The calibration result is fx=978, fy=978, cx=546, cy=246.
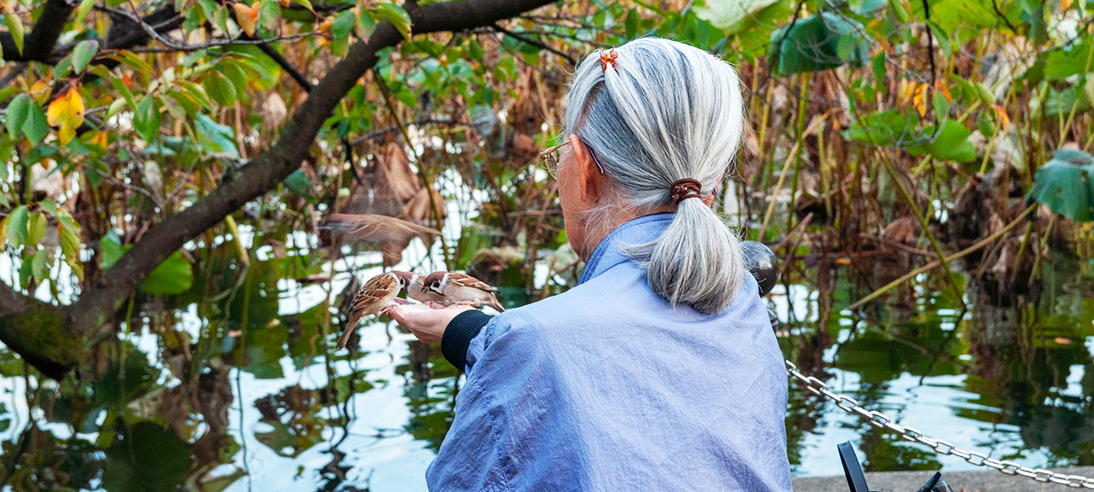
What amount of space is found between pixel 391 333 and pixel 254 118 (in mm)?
2110

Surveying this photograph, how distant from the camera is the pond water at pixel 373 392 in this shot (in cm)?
322

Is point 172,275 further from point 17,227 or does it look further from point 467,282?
point 467,282

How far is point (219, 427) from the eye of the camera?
3.58 metres

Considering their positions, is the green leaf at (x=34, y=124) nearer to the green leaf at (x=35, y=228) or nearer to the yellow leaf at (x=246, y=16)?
the green leaf at (x=35, y=228)

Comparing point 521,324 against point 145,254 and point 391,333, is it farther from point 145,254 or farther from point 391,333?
point 391,333

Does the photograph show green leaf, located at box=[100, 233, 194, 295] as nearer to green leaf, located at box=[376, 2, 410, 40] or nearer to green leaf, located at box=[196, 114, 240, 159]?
green leaf, located at box=[196, 114, 240, 159]

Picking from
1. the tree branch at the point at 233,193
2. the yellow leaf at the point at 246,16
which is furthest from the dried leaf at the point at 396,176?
the yellow leaf at the point at 246,16

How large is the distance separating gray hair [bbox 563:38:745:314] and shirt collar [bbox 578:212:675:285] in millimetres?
14

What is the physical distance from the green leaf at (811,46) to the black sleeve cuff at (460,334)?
2.19 metres

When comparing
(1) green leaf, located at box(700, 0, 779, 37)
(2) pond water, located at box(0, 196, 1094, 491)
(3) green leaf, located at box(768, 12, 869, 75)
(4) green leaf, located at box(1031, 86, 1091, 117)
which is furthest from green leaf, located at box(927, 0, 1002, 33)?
(4) green leaf, located at box(1031, 86, 1091, 117)

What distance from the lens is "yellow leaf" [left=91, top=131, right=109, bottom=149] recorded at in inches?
123

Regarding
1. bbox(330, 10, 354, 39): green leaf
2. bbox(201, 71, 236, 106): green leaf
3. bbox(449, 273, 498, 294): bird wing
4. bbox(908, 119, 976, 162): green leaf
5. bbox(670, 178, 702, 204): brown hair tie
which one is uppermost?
bbox(330, 10, 354, 39): green leaf

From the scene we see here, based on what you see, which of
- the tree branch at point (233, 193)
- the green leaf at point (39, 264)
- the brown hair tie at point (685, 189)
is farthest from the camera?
the tree branch at point (233, 193)

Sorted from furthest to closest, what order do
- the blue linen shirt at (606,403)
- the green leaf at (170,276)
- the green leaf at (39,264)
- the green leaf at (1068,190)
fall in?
the green leaf at (170,276) < the green leaf at (1068,190) < the green leaf at (39,264) < the blue linen shirt at (606,403)
